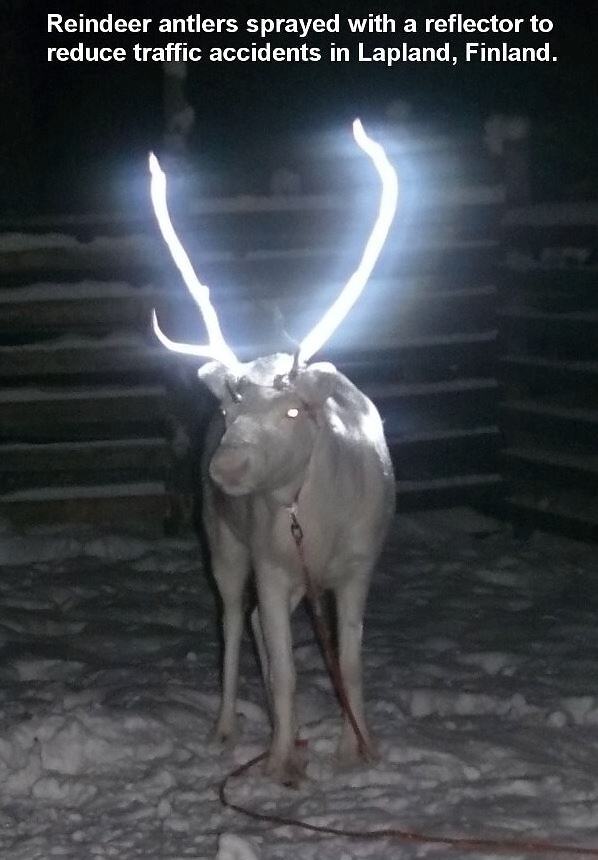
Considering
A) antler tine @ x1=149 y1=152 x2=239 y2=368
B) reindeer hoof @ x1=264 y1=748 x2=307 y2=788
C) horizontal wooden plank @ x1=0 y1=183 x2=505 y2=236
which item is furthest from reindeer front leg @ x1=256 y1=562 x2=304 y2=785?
horizontal wooden plank @ x1=0 y1=183 x2=505 y2=236

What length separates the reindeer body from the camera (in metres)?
4.23

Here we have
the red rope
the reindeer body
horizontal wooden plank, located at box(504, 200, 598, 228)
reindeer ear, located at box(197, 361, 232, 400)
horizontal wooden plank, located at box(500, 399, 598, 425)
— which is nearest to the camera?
the red rope

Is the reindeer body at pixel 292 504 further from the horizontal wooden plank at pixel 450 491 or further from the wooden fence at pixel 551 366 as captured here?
the horizontal wooden plank at pixel 450 491

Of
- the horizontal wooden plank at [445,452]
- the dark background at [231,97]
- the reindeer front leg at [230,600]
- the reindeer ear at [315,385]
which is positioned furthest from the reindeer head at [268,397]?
the dark background at [231,97]

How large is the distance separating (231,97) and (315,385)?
575 centimetres

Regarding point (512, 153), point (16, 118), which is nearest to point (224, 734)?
point (512, 153)

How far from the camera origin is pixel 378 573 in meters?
7.30

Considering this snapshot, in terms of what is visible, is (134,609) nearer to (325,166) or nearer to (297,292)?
(297,292)

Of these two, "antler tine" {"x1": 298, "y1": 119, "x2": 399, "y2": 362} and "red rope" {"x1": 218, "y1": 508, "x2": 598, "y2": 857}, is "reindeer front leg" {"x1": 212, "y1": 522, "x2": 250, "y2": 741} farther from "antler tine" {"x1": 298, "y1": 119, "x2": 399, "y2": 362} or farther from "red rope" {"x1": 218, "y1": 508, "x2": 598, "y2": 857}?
"antler tine" {"x1": 298, "y1": 119, "x2": 399, "y2": 362}

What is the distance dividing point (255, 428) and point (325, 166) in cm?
408

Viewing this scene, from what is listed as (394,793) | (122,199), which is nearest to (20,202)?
(122,199)

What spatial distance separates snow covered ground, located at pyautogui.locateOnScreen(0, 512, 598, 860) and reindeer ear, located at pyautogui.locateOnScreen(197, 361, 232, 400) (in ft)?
4.42

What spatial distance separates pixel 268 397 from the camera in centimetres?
424

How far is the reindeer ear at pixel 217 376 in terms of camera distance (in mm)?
4375
